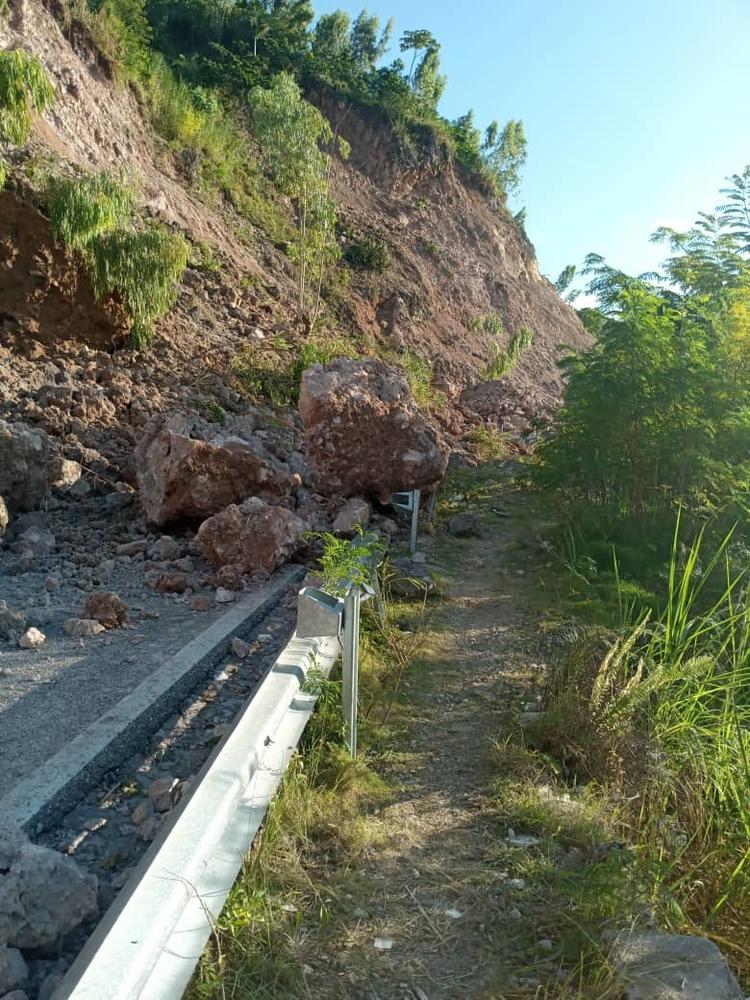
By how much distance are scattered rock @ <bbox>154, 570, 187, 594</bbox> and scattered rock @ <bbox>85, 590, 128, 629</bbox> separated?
730 millimetres

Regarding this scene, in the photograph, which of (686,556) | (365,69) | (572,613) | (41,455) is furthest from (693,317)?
(365,69)

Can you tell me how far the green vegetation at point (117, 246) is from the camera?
8.92 meters

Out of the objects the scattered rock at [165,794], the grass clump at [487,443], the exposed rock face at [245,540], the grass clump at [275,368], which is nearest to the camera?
the scattered rock at [165,794]

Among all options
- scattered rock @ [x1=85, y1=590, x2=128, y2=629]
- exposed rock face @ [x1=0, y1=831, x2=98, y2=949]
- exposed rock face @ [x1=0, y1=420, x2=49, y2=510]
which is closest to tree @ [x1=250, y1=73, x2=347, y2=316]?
exposed rock face @ [x1=0, y1=420, x2=49, y2=510]

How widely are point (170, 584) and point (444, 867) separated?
130 inches

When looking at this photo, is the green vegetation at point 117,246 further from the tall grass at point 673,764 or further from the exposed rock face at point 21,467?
the tall grass at point 673,764

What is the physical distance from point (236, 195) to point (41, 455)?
14168 millimetres

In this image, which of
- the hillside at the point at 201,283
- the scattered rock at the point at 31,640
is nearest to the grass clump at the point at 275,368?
the hillside at the point at 201,283

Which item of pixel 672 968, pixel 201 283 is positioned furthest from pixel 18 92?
pixel 672 968

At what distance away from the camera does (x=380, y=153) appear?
28.8 metres

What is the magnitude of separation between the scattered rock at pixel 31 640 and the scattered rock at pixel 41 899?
2240 millimetres

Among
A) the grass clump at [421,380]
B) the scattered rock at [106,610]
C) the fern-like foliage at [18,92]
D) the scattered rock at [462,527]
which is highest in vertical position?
the fern-like foliage at [18,92]

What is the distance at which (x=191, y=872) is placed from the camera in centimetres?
185

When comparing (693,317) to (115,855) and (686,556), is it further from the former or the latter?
(115,855)
